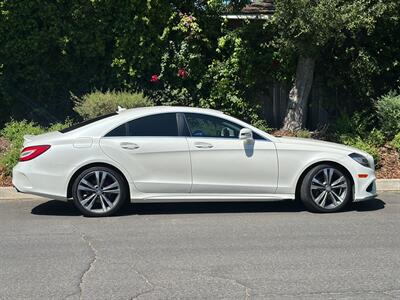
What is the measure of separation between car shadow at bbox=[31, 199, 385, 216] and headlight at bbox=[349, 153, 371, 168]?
0.67 meters

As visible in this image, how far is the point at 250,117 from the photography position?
14219mm

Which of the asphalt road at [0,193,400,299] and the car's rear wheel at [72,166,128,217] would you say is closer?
the asphalt road at [0,193,400,299]

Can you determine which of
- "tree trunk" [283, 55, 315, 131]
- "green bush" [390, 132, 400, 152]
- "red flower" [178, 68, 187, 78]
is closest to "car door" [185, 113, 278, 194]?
"green bush" [390, 132, 400, 152]

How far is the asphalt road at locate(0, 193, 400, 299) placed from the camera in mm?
5305

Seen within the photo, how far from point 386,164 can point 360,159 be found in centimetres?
300

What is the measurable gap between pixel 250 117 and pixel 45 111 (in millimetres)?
4785

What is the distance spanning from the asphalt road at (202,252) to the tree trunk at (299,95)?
184 inches

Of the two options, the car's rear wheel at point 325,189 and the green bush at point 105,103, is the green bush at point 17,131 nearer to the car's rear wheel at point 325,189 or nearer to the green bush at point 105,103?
the green bush at point 105,103

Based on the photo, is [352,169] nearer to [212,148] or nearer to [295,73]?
[212,148]

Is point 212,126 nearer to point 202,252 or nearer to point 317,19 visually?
point 202,252

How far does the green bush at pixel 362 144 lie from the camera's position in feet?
36.5

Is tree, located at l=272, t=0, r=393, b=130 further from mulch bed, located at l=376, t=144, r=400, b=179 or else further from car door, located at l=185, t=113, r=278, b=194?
car door, located at l=185, t=113, r=278, b=194

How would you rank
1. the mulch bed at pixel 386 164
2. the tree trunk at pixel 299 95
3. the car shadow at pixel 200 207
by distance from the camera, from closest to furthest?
the car shadow at pixel 200 207 → the mulch bed at pixel 386 164 → the tree trunk at pixel 299 95

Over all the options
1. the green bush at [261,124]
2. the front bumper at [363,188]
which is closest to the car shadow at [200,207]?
the front bumper at [363,188]
